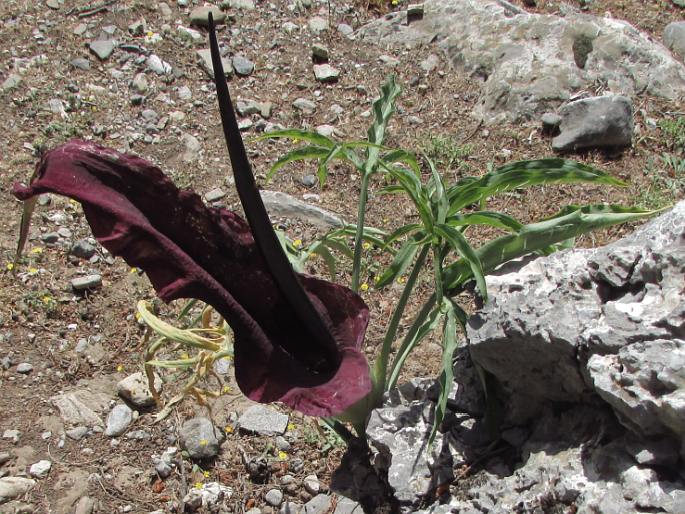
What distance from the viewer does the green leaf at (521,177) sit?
160 cm

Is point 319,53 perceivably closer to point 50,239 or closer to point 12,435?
point 50,239

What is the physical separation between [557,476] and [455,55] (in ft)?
8.15

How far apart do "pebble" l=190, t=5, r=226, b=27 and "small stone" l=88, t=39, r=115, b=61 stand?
410 mm

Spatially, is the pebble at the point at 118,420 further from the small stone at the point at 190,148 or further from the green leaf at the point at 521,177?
the green leaf at the point at 521,177

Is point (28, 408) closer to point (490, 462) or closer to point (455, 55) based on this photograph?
point (490, 462)

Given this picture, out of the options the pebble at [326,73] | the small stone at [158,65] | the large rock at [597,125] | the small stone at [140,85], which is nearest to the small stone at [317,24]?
the pebble at [326,73]

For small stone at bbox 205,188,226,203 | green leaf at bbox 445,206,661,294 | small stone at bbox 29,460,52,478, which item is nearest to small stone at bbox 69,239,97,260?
small stone at bbox 205,188,226,203

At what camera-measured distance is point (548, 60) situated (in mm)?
3307

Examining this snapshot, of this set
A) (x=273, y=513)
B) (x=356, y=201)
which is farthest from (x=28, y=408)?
(x=356, y=201)

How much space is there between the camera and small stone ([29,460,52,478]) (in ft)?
7.08

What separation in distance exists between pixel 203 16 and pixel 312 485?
2.42 meters

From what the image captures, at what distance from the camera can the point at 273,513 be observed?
2.07m

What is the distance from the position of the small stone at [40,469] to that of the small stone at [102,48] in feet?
6.41

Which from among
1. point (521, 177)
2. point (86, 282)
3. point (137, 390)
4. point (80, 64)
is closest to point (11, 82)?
point (80, 64)
